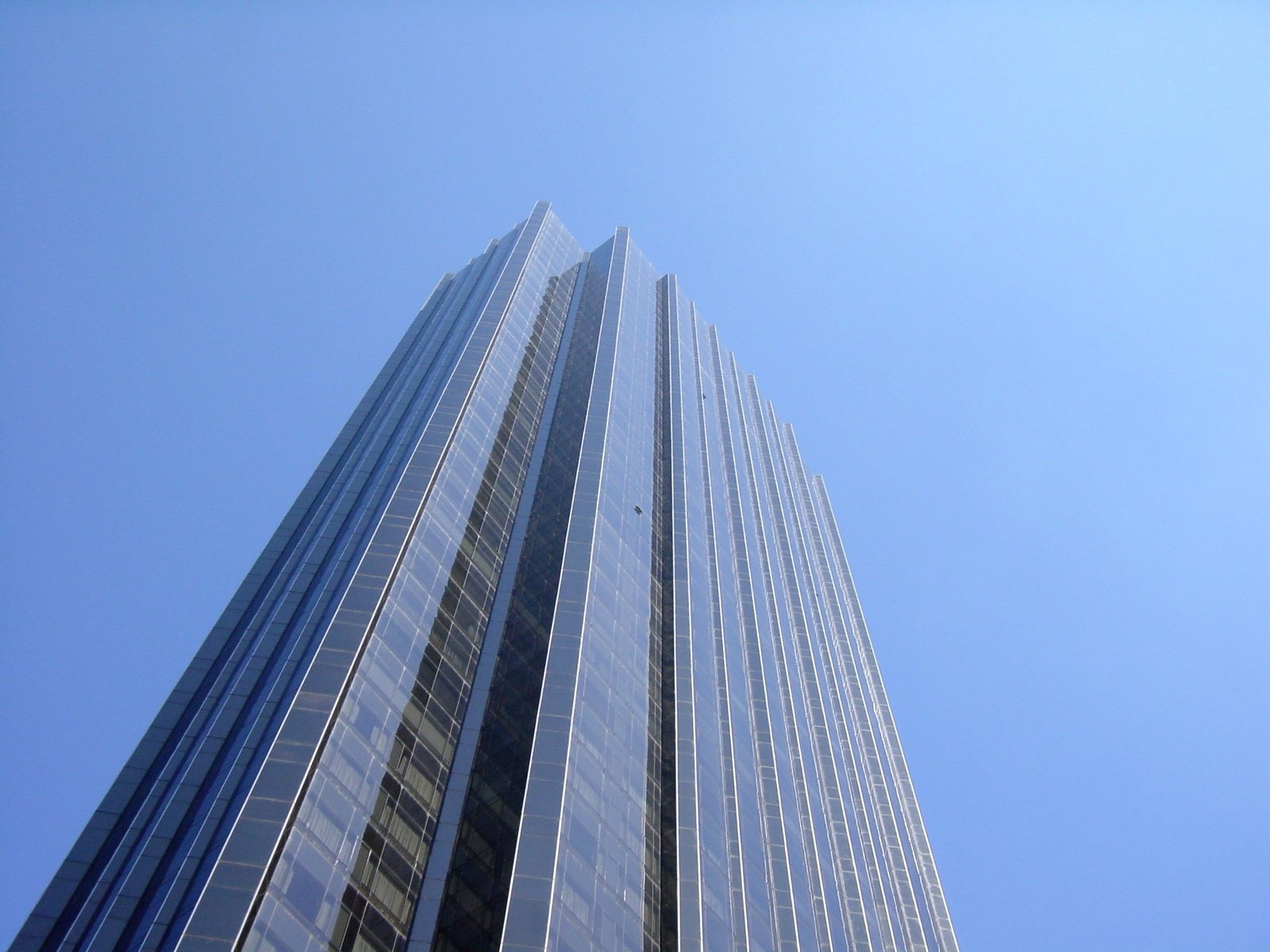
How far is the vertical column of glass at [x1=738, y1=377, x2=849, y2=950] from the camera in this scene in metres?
59.5

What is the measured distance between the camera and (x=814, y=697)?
89.8m

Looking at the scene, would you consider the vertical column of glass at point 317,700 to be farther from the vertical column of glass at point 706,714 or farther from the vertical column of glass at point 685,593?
the vertical column of glass at point 706,714

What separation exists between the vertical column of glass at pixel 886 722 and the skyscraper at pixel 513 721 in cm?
113

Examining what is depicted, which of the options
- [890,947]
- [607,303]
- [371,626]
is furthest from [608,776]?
[607,303]

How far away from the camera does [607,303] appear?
107 m

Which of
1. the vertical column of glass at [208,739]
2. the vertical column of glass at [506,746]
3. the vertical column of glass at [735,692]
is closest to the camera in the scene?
the vertical column of glass at [208,739]

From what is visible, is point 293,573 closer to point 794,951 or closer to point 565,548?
point 565,548

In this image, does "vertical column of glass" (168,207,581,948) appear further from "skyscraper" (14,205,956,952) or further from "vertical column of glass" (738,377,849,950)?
"vertical column of glass" (738,377,849,950)

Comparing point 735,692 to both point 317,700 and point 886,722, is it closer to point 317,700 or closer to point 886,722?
point 317,700

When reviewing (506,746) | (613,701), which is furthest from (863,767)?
(506,746)

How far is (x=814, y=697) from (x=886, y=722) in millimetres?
28977

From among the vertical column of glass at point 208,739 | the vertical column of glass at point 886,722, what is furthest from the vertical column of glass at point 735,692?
the vertical column of glass at point 886,722

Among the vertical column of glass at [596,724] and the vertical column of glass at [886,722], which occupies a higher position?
the vertical column of glass at [886,722]

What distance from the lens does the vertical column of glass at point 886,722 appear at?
276 ft
